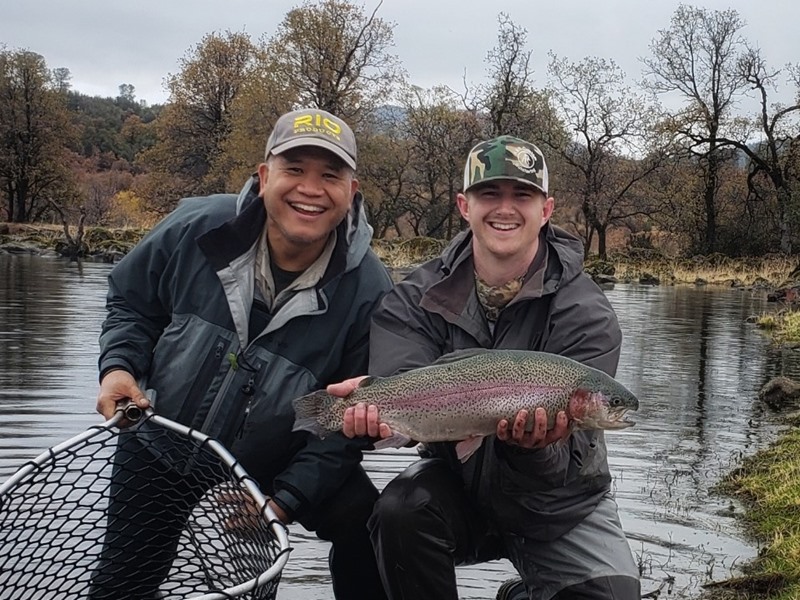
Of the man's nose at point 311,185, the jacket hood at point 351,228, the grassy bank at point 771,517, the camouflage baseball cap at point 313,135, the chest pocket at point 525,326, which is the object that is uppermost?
the camouflage baseball cap at point 313,135

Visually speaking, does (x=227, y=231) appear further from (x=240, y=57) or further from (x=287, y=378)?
(x=240, y=57)

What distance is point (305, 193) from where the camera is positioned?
12.2ft

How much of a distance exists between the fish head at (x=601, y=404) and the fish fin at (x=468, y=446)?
0.38 meters

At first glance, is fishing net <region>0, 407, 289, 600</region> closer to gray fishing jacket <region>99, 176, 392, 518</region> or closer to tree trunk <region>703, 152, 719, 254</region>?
gray fishing jacket <region>99, 176, 392, 518</region>

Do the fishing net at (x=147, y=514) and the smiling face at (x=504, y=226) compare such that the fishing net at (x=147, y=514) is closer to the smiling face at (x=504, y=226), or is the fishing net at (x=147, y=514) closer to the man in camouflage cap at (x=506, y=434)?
the man in camouflage cap at (x=506, y=434)

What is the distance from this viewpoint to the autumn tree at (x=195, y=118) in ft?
157

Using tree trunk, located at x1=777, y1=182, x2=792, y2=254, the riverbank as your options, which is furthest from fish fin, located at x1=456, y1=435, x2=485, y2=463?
tree trunk, located at x1=777, y1=182, x2=792, y2=254

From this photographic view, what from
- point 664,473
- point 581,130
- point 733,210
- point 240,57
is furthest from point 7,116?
point 664,473

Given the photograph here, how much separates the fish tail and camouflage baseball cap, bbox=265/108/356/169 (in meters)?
1.05

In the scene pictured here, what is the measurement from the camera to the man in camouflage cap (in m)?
3.45

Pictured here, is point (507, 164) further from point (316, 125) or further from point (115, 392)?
point (115, 392)

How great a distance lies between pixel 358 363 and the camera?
397 centimetres

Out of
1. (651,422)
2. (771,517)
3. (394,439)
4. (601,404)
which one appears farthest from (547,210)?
(651,422)

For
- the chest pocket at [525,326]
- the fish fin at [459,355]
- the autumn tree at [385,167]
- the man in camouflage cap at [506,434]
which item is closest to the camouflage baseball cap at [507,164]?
the man in camouflage cap at [506,434]
